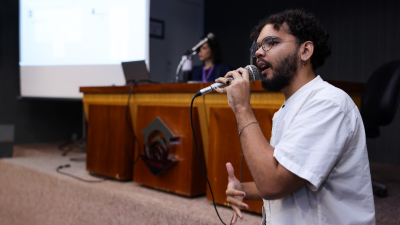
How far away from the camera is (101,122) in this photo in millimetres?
2246

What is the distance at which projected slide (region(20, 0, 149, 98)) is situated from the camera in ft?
9.64

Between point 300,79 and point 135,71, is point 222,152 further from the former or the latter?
point 135,71

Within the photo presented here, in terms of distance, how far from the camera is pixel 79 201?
→ 6.59ft

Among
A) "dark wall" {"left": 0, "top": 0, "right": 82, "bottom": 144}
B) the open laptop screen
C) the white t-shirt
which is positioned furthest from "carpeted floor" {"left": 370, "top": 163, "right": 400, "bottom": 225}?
"dark wall" {"left": 0, "top": 0, "right": 82, "bottom": 144}

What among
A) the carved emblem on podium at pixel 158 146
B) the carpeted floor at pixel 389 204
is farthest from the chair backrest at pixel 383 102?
the carved emblem on podium at pixel 158 146

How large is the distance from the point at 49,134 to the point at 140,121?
2.54m

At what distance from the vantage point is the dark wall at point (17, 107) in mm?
3613

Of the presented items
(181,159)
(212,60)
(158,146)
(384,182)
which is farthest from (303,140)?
(212,60)

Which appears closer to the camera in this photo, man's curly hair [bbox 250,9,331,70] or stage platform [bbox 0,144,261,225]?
man's curly hair [bbox 250,9,331,70]

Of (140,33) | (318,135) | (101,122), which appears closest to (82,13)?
(140,33)

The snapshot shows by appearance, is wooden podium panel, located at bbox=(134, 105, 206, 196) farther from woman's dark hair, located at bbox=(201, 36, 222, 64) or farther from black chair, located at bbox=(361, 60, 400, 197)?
woman's dark hair, located at bbox=(201, 36, 222, 64)

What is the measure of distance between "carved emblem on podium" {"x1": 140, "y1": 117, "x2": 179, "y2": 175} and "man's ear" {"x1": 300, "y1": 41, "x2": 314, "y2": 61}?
972 millimetres

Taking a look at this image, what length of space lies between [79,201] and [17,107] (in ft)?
7.43

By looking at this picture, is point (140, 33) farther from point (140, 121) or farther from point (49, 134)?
point (49, 134)
